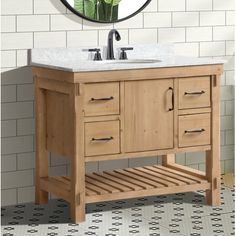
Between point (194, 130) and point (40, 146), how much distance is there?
95cm

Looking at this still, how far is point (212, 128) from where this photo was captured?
5117mm

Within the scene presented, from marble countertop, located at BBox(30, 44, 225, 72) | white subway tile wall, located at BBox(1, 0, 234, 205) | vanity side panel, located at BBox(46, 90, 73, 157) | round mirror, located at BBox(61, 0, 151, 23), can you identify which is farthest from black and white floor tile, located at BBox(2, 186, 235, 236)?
round mirror, located at BBox(61, 0, 151, 23)

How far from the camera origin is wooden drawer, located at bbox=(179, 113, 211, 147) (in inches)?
199

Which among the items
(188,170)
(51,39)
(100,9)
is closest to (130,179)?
(188,170)

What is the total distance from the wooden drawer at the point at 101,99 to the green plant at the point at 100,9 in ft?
2.50

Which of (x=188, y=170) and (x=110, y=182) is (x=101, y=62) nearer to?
(x=110, y=182)

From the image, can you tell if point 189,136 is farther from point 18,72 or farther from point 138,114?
point 18,72

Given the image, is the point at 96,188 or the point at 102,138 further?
the point at 96,188

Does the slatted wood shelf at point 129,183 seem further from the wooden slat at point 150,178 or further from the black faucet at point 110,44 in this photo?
the black faucet at point 110,44

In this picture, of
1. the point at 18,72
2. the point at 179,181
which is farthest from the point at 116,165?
the point at 18,72

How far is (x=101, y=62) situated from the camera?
5.26 meters

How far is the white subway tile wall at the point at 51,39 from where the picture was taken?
517 centimetres

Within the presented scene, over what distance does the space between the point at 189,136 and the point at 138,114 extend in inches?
15.1

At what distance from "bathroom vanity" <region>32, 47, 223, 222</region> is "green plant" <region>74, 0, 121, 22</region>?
1.17 ft
